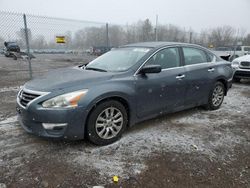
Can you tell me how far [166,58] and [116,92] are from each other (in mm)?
1399

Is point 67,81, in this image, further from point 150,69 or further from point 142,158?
point 142,158

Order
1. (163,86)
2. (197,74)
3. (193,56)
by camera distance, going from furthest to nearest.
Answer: (193,56)
(197,74)
(163,86)

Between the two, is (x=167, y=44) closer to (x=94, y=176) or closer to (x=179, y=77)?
(x=179, y=77)

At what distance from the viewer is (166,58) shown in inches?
167

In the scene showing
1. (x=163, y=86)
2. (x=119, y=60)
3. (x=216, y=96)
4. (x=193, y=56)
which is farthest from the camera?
(x=216, y=96)

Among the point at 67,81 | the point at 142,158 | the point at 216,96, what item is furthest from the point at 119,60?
the point at 216,96

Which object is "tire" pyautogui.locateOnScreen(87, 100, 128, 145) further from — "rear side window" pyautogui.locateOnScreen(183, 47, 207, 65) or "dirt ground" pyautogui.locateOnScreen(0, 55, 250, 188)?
"rear side window" pyautogui.locateOnScreen(183, 47, 207, 65)

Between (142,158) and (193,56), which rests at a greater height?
(193,56)

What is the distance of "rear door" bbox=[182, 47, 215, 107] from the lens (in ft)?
14.9

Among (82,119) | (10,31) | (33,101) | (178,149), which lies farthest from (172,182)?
(10,31)

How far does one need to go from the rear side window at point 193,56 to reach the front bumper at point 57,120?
2.53 m

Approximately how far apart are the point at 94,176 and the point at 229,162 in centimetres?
183

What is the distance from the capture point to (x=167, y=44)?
4375mm

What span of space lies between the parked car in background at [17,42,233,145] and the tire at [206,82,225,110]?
0.44ft
